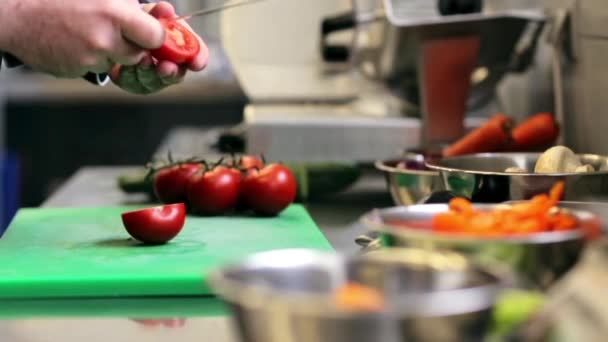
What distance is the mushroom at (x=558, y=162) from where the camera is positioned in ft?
4.29

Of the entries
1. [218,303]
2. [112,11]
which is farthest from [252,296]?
[112,11]

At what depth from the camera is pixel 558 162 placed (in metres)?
1.31

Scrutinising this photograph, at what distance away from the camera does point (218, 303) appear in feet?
3.76

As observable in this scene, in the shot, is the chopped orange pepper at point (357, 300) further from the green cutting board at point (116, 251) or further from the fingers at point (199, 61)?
the fingers at point (199, 61)

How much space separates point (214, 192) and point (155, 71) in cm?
21

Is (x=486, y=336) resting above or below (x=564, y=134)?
above

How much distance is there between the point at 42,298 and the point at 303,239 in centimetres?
38

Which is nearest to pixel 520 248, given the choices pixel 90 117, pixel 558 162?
pixel 558 162

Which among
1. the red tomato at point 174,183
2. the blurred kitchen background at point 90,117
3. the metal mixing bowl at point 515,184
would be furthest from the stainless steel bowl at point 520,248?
the blurred kitchen background at point 90,117

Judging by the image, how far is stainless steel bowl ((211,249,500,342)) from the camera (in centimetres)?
62

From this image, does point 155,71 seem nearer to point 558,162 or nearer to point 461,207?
point 558,162

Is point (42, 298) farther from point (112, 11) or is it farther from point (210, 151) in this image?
point (210, 151)

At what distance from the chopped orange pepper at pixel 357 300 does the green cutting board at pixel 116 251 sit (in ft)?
1.77

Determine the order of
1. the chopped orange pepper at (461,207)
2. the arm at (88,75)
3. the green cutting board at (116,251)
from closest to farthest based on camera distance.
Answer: the chopped orange pepper at (461,207)
the green cutting board at (116,251)
the arm at (88,75)
